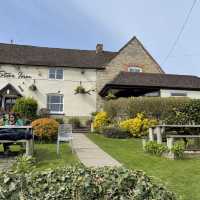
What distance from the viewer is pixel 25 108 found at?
25984 mm

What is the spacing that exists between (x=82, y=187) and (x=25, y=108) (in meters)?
22.9

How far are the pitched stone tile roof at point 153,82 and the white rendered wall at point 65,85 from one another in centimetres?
231

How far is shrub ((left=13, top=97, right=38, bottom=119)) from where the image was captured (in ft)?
84.4

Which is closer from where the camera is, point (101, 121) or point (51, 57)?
point (101, 121)

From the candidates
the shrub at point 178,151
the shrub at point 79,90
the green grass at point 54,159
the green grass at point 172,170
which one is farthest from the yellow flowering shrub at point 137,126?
the shrub at point 79,90

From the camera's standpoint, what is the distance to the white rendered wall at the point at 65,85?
1157 inches

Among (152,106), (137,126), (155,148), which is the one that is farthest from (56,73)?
(155,148)

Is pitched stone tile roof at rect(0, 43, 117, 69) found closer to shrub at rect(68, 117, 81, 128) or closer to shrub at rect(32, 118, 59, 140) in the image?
shrub at rect(68, 117, 81, 128)

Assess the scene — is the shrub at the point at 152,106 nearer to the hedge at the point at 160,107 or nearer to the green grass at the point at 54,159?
the hedge at the point at 160,107

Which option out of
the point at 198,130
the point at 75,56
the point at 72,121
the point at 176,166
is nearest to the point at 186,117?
the point at 198,130

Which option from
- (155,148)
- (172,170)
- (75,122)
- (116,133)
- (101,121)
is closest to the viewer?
(172,170)

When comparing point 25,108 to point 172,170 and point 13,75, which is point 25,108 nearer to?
point 13,75

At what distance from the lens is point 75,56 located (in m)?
33.0

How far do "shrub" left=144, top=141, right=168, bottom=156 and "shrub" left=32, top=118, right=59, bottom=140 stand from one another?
5372mm
